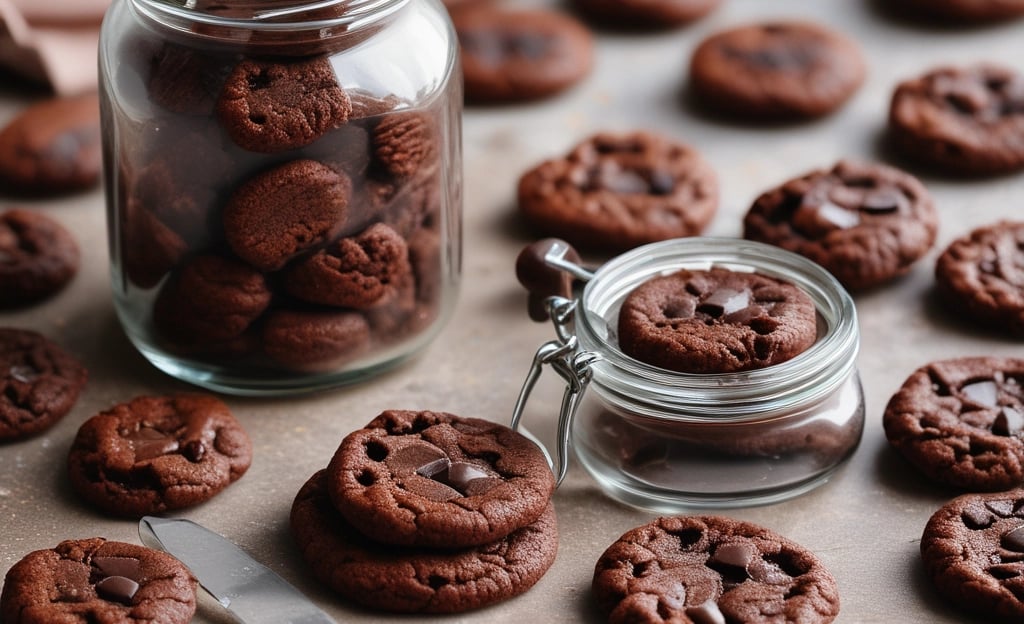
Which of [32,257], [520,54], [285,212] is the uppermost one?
[285,212]

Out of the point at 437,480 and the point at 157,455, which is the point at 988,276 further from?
the point at 157,455

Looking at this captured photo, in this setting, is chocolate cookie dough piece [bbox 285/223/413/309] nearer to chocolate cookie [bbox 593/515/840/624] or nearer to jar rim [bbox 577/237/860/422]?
jar rim [bbox 577/237/860/422]

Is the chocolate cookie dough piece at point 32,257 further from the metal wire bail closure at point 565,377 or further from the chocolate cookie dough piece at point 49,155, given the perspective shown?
the metal wire bail closure at point 565,377

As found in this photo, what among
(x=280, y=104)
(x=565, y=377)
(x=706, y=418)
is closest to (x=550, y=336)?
(x=565, y=377)

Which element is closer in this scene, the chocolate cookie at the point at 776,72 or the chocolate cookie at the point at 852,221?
the chocolate cookie at the point at 852,221

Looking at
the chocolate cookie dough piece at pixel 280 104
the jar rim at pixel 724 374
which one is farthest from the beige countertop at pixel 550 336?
the chocolate cookie dough piece at pixel 280 104

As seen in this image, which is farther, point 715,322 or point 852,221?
point 852,221
